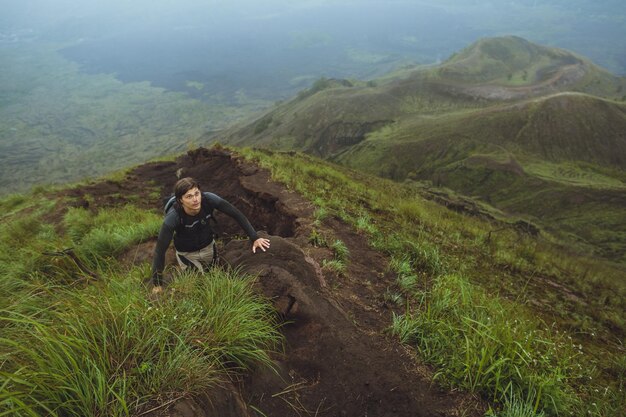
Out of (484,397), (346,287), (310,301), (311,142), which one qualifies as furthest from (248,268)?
(311,142)

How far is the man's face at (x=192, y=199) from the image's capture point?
14.5 feet

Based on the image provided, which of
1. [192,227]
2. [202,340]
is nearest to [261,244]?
[192,227]

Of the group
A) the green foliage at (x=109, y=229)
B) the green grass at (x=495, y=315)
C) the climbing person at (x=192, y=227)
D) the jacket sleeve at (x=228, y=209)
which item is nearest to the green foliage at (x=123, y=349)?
the climbing person at (x=192, y=227)

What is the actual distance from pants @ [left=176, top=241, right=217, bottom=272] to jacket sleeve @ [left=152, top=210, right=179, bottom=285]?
586 mm

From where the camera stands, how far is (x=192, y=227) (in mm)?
4777

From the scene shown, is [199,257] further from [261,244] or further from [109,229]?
[109,229]

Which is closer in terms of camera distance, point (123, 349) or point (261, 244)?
point (123, 349)

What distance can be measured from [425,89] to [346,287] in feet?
329

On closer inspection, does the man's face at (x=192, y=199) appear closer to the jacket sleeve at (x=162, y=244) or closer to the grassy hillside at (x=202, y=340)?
the jacket sleeve at (x=162, y=244)

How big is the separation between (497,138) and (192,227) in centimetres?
6339

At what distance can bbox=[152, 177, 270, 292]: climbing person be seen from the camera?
441cm

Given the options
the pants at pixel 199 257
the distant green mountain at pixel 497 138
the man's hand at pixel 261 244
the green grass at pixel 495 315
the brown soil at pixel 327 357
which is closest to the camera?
the brown soil at pixel 327 357

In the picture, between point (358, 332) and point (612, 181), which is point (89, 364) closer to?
point (358, 332)

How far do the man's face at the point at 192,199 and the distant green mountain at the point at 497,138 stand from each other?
116 ft
